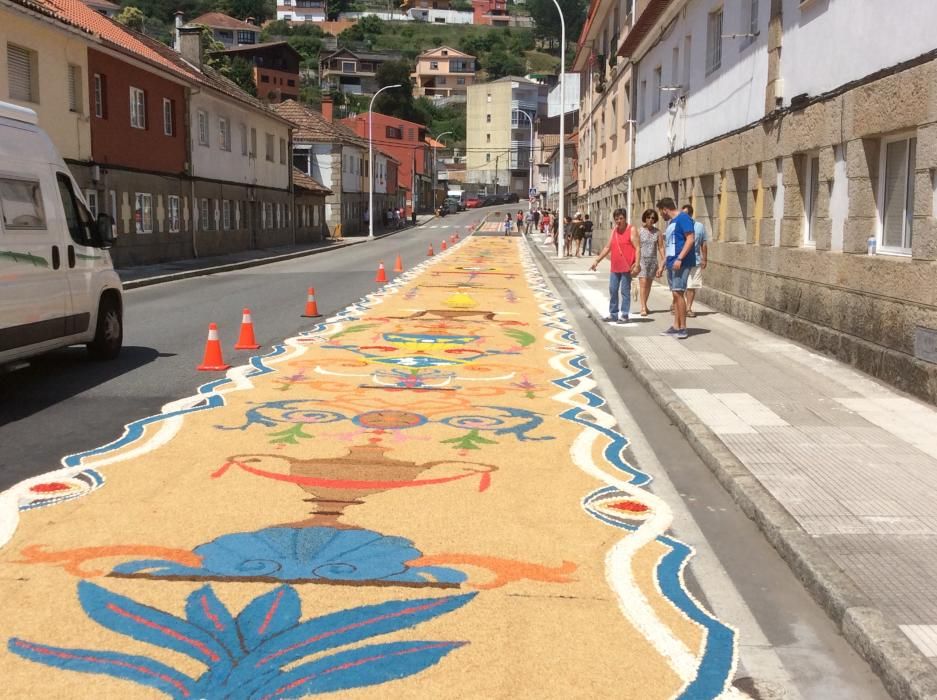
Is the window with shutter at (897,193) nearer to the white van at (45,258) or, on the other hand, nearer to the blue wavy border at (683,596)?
the blue wavy border at (683,596)

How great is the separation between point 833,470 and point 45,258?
307 inches

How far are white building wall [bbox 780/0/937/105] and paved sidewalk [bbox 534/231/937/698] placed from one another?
11.0 ft

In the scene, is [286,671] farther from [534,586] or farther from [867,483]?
[867,483]

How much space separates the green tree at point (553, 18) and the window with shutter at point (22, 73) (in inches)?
5362

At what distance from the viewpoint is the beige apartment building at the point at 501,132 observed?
14025 centimetres

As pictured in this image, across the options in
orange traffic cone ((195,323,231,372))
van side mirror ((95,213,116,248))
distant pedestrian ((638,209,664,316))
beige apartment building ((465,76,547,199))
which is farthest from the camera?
beige apartment building ((465,76,547,199))

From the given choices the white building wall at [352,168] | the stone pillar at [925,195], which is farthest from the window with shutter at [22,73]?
the white building wall at [352,168]

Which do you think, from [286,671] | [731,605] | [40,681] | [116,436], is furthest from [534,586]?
[116,436]

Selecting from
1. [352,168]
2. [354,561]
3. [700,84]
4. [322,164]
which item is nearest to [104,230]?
[354,561]

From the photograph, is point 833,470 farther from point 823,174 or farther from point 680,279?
point 680,279

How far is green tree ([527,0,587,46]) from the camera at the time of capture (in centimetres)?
15486

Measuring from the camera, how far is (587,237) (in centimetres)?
4322

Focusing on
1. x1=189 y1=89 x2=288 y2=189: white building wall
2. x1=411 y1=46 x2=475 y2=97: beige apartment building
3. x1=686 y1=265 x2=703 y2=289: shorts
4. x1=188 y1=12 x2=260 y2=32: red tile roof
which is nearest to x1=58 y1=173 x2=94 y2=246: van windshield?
x1=686 y1=265 x2=703 y2=289: shorts

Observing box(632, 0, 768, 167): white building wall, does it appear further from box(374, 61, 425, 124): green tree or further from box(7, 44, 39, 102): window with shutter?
box(374, 61, 425, 124): green tree
